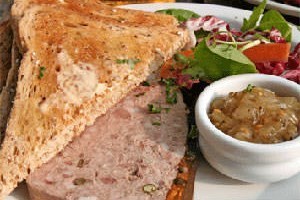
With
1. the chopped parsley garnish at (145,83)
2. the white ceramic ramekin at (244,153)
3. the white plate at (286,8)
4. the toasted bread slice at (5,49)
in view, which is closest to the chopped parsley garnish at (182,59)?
the chopped parsley garnish at (145,83)

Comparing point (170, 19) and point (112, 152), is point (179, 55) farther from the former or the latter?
point (112, 152)

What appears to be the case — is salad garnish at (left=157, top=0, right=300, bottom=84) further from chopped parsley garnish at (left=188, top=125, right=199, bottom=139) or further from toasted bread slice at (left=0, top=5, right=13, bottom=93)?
toasted bread slice at (left=0, top=5, right=13, bottom=93)

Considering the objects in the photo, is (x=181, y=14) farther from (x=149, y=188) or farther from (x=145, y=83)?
(x=149, y=188)

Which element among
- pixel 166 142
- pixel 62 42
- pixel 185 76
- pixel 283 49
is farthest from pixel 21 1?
pixel 283 49

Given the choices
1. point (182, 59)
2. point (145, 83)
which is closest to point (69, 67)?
point (145, 83)

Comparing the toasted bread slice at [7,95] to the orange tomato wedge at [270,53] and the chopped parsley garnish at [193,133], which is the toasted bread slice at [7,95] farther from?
the orange tomato wedge at [270,53]

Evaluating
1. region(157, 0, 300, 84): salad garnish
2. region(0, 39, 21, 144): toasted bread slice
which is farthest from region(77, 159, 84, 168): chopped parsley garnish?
region(157, 0, 300, 84): salad garnish
